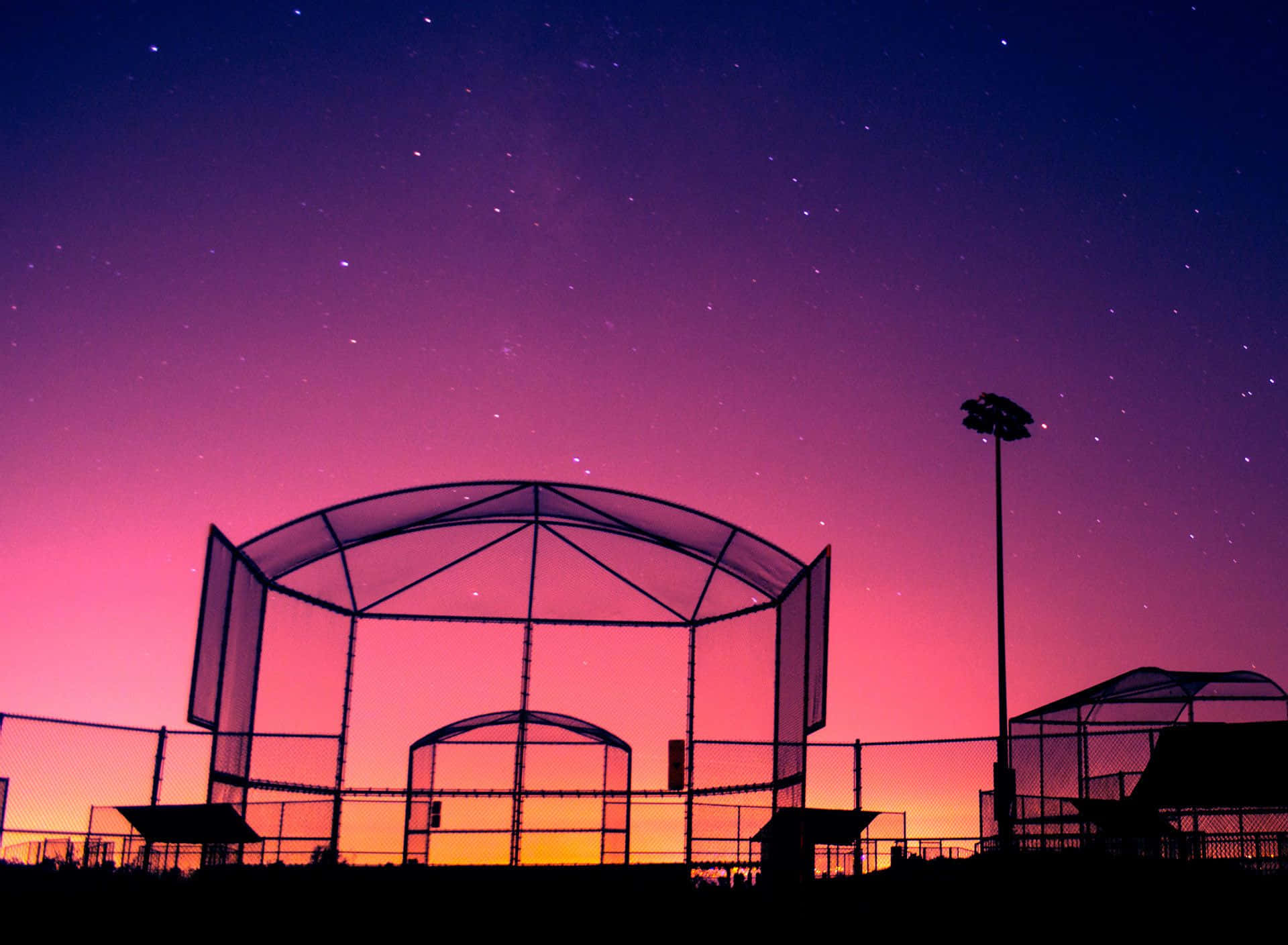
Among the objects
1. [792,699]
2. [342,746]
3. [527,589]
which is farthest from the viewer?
[527,589]

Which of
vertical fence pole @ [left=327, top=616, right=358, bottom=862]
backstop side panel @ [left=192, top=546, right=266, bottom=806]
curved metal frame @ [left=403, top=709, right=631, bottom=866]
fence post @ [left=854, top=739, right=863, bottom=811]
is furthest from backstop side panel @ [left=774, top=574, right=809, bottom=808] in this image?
backstop side panel @ [left=192, top=546, right=266, bottom=806]

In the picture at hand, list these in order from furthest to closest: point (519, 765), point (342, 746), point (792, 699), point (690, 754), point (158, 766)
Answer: point (519, 765), point (342, 746), point (690, 754), point (792, 699), point (158, 766)

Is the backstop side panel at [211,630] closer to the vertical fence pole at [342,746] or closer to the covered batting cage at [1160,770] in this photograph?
the vertical fence pole at [342,746]

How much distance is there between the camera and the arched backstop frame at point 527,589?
1817 centimetres

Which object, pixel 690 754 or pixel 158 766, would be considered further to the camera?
pixel 690 754

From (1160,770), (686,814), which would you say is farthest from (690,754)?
(1160,770)

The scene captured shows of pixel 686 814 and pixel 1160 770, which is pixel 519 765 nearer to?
pixel 686 814

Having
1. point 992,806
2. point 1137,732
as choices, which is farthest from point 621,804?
point 1137,732

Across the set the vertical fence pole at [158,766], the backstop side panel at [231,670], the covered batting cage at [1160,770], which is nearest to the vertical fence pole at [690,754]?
the covered batting cage at [1160,770]

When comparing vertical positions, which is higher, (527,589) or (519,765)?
(527,589)

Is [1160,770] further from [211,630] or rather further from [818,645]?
[211,630]

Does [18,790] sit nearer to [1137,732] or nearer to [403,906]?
[403,906]

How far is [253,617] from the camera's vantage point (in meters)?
19.6

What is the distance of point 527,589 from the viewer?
72.9 feet
